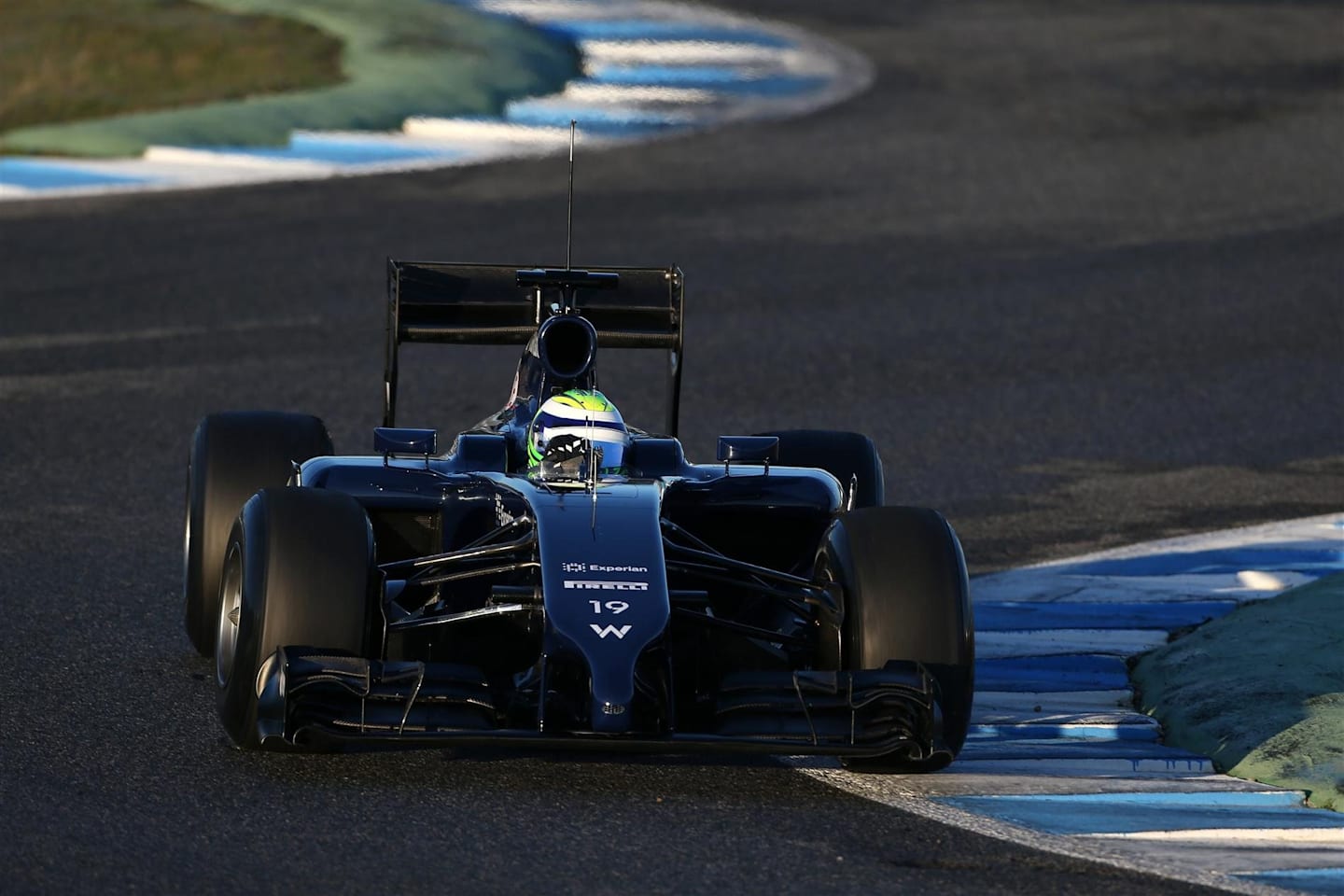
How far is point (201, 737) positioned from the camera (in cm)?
618

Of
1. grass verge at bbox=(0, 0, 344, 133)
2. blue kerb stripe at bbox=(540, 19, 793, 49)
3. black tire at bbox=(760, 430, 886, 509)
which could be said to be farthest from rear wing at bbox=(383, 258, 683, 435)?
blue kerb stripe at bbox=(540, 19, 793, 49)

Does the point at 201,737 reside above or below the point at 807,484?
below

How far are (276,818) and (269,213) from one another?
960cm

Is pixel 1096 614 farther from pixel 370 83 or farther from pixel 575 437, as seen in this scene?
pixel 370 83

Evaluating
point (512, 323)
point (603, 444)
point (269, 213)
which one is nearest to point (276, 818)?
point (603, 444)

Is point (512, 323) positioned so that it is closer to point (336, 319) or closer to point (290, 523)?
point (290, 523)

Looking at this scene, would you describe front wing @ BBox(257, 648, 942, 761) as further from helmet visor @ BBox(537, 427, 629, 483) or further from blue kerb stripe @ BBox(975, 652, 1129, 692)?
blue kerb stripe @ BBox(975, 652, 1129, 692)

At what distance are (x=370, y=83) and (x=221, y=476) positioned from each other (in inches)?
456

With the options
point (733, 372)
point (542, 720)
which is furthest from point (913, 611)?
point (733, 372)

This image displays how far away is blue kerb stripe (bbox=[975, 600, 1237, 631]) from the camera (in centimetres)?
770

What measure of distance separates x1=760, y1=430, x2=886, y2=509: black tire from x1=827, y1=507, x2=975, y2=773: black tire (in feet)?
4.53

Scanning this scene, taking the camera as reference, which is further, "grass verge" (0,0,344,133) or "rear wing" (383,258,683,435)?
"grass verge" (0,0,344,133)

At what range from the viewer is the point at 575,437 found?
6625 mm

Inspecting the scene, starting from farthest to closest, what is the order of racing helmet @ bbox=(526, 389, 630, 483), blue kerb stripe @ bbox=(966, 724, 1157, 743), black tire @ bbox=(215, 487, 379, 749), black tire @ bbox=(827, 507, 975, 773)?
racing helmet @ bbox=(526, 389, 630, 483), blue kerb stripe @ bbox=(966, 724, 1157, 743), black tire @ bbox=(827, 507, 975, 773), black tire @ bbox=(215, 487, 379, 749)
